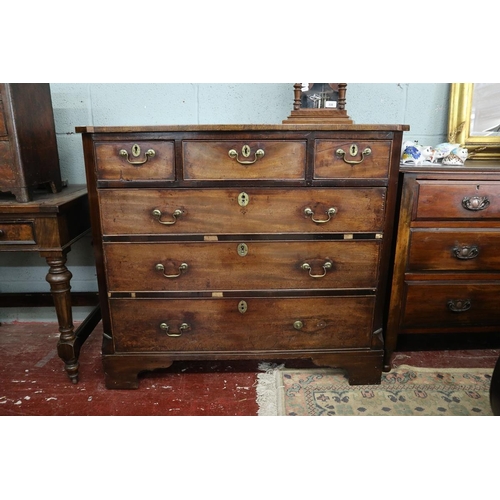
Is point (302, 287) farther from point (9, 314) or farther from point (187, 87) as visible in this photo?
point (9, 314)

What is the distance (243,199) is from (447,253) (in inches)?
37.7

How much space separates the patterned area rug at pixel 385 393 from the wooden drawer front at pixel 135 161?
3.43 ft

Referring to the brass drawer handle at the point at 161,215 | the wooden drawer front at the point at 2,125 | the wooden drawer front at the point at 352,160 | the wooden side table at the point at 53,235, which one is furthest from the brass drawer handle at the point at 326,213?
the wooden drawer front at the point at 2,125

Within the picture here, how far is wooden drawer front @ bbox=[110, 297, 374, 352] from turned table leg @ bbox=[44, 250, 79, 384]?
0.73ft

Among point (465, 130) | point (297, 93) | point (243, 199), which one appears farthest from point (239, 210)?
point (465, 130)

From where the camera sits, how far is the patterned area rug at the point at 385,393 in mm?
1644

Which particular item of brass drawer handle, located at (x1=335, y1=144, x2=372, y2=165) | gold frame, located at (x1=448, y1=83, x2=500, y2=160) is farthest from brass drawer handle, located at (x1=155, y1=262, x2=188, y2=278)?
gold frame, located at (x1=448, y1=83, x2=500, y2=160)

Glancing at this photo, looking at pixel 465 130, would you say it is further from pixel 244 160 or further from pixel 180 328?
pixel 180 328

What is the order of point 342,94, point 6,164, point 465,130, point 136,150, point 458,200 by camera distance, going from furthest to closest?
1. point 465,130
2. point 342,94
3. point 458,200
4. point 6,164
5. point 136,150

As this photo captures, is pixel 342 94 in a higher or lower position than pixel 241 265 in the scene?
higher

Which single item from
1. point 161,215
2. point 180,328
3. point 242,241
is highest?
point 161,215

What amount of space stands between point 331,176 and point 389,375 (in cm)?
102

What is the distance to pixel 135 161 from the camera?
1.48 metres

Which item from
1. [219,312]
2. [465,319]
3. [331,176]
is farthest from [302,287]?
[465,319]
